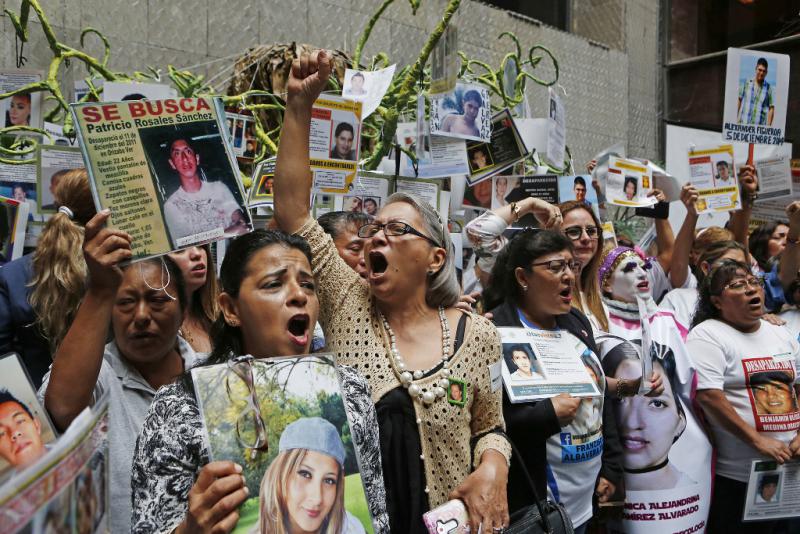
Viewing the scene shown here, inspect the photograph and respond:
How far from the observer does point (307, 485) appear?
157cm

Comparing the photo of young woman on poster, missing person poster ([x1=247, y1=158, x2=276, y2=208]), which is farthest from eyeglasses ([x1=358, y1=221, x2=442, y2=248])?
missing person poster ([x1=247, y1=158, x2=276, y2=208])

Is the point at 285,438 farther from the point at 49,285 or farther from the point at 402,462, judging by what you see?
the point at 49,285

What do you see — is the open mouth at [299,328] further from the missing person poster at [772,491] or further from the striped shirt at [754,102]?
the striped shirt at [754,102]

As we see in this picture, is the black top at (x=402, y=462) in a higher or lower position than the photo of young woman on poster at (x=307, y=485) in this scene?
lower

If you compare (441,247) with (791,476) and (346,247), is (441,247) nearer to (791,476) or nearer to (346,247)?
(346,247)

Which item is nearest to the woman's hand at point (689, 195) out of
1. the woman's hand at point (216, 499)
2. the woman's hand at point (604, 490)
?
the woman's hand at point (604, 490)

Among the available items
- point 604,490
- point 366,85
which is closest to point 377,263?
point 604,490

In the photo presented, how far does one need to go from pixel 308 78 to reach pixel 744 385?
2.83 meters

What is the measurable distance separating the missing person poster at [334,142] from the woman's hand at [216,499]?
2161 millimetres

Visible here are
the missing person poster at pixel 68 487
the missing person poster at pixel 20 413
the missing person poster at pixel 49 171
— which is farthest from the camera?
the missing person poster at pixel 49 171

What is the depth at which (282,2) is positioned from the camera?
294 inches

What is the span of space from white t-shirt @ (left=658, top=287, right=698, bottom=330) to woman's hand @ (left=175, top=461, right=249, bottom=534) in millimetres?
3904

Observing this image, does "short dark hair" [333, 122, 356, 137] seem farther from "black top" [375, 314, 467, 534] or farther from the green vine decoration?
"black top" [375, 314, 467, 534]

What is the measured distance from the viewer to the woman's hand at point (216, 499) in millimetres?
1508
